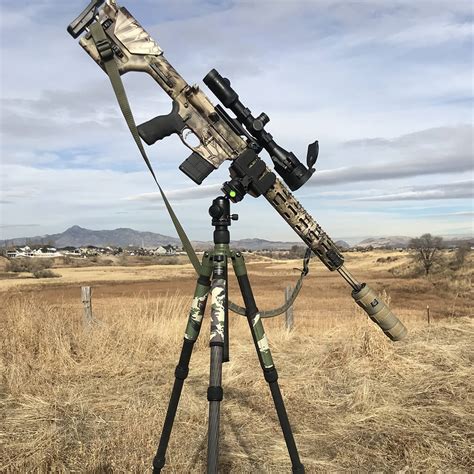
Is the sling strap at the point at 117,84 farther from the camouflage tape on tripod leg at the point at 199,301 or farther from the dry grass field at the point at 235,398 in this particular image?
the dry grass field at the point at 235,398

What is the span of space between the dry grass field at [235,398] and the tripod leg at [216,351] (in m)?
1.13

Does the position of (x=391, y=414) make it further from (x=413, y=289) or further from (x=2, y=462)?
A: (x=413, y=289)

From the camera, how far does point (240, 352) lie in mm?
7961

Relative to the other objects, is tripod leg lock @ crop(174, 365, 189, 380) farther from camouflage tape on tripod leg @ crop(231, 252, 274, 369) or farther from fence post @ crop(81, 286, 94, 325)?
fence post @ crop(81, 286, 94, 325)

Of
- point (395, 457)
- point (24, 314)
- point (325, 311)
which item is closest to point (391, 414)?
point (395, 457)

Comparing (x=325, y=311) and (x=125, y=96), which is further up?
(x=125, y=96)

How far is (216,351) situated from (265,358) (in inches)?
14.7

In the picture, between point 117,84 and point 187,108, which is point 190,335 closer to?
point 187,108

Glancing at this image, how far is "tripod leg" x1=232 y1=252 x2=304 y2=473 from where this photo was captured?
3.22 meters

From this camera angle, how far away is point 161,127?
347 cm

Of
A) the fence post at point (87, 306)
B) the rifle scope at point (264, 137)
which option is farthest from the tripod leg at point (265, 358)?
the fence post at point (87, 306)

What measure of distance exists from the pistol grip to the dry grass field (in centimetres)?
241

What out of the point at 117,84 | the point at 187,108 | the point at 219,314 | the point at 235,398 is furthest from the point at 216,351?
A: the point at 235,398

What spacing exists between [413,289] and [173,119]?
77.6 ft
